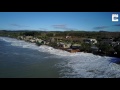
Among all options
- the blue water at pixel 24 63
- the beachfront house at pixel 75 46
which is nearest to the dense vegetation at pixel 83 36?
the beachfront house at pixel 75 46

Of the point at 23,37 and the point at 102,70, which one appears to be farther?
the point at 23,37

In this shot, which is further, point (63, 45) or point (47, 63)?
point (63, 45)

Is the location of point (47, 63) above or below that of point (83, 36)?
below

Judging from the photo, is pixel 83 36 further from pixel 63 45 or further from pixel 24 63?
pixel 24 63

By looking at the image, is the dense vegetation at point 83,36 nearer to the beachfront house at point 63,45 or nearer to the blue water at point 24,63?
the beachfront house at point 63,45

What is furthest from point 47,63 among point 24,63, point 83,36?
point 83,36

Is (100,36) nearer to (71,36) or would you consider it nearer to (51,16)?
(71,36)
